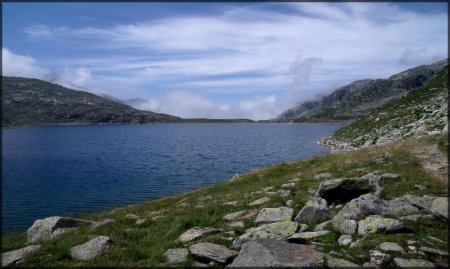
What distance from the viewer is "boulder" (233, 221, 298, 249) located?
13114 millimetres

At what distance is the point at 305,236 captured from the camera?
42.5 ft

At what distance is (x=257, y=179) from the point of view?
3472 cm

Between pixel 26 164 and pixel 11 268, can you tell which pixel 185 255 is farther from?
pixel 26 164

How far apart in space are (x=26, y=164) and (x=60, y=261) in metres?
83.4

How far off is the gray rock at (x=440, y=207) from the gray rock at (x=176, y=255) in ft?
31.0

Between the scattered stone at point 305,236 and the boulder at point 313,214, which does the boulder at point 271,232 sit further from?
→ the boulder at point 313,214

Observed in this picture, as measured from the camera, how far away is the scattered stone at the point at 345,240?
1226 cm

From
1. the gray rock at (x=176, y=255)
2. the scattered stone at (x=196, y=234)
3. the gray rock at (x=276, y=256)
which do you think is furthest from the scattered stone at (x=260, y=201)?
the gray rock at (x=276, y=256)

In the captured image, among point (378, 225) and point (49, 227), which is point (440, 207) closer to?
point (378, 225)

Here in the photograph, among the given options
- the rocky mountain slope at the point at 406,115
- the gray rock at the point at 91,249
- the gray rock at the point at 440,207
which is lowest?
the gray rock at the point at 91,249

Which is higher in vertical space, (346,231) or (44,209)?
(346,231)

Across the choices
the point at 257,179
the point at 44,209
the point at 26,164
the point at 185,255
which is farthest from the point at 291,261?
the point at 26,164

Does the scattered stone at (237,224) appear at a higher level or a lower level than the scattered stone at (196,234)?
lower

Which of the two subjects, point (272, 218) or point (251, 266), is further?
point (272, 218)
